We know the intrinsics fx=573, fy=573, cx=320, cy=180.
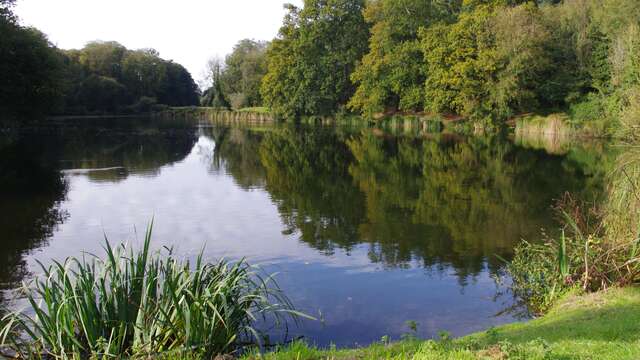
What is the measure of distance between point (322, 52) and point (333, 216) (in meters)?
58.6

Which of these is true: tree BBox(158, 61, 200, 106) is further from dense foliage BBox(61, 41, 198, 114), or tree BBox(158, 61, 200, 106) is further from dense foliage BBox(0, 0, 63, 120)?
dense foliage BBox(0, 0, 63, 120)

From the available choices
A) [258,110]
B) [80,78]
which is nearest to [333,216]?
[258,110]

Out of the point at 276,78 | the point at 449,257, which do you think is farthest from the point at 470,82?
the point at 449,257

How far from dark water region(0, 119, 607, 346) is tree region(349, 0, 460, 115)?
1094 inches

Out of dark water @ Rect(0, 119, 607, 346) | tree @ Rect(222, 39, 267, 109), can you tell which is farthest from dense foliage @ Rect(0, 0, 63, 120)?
tree @ Rect(222, 39, 267, 109)

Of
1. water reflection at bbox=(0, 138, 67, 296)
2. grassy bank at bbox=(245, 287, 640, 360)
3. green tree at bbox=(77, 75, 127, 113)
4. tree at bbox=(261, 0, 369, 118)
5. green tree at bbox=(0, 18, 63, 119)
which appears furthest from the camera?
green tree at bbox=(77, 75, 127, 113)

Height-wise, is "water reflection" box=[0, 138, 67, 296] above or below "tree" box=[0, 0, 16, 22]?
below

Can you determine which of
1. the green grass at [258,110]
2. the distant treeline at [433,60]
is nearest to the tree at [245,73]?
the distant treeline at [433,60]

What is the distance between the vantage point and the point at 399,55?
62062 mm

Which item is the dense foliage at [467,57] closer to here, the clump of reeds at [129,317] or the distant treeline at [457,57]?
the distant treeline at [457,57]

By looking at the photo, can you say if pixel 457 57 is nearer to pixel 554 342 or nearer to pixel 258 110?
pixel 258 110

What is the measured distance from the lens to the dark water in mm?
10336

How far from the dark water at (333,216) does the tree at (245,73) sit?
60117mm

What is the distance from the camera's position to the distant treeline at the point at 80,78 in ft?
131
